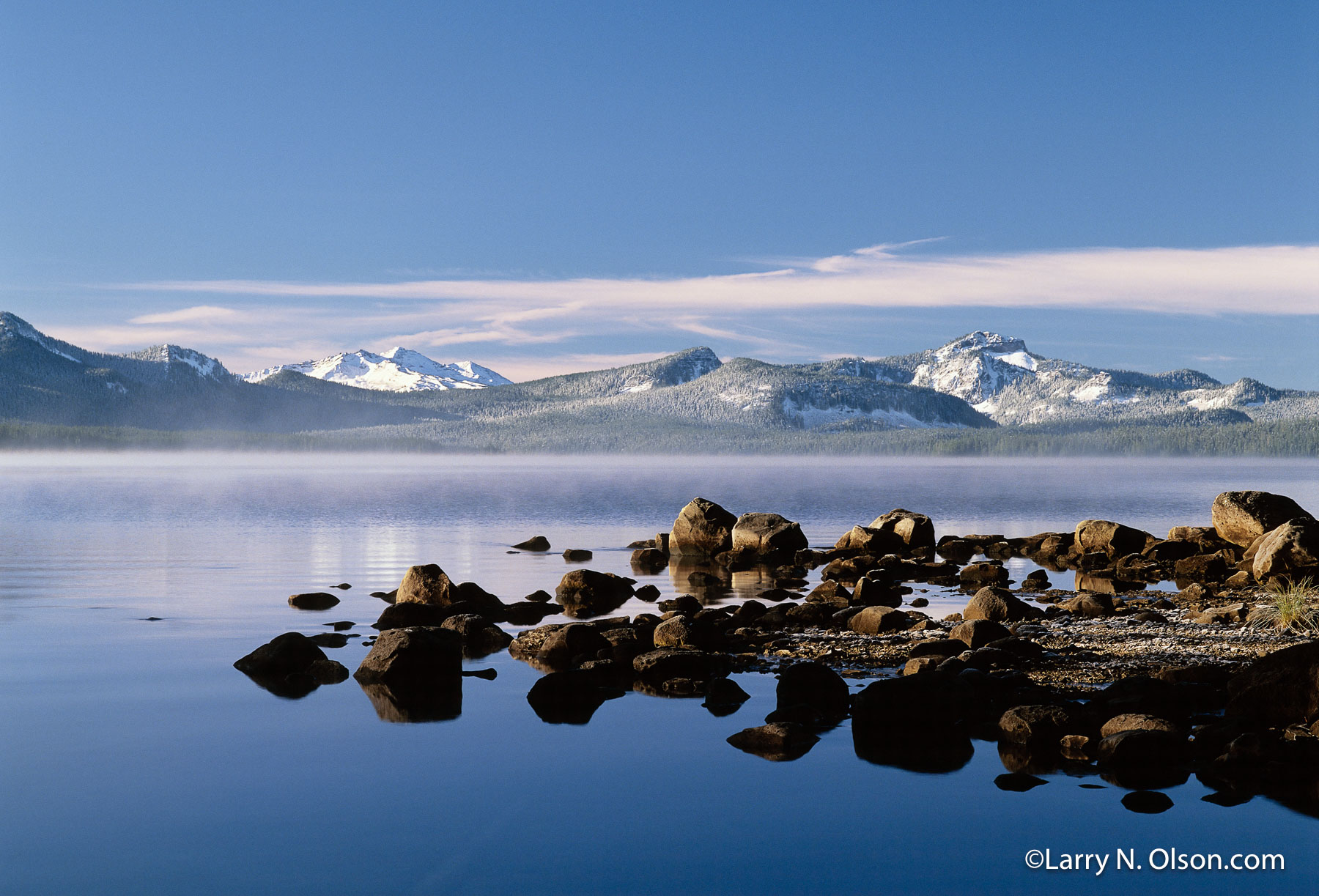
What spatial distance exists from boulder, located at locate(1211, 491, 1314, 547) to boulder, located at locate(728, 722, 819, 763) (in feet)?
87.6

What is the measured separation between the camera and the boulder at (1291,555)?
27125mm

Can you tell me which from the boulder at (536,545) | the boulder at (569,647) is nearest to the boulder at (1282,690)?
the boulder at (569,647)

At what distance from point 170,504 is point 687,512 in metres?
46.2

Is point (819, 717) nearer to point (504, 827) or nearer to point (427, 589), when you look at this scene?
point (504, 827)

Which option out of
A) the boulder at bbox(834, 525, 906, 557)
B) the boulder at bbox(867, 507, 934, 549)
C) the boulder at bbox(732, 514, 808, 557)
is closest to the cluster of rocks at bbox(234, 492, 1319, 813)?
the boulder at bbox(834, 525, 906, 557)

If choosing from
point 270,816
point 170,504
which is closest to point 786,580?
point 270,816

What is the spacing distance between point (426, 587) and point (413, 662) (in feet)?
23.5

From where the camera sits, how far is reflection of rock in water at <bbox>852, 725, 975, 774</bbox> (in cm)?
1267

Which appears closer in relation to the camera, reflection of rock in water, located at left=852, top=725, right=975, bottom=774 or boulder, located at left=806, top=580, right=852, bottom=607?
reflection of rock in water, located at left=852, top=725, right=975, bottom=774

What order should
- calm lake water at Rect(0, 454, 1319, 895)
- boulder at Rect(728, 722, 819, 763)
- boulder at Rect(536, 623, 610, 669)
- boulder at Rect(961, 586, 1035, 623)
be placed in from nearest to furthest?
1. calm lake water at Rect(0, 454, 1319, 895)
2. boulder at Rect(728, 722, 819, 763)
3. boulder at Rect(536, 623, 610, 669)
4. boulder at Rect(961, 586, 1035, 623)

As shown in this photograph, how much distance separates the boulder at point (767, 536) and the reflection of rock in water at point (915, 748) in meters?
25.1

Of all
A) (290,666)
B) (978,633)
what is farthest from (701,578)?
(290,666)

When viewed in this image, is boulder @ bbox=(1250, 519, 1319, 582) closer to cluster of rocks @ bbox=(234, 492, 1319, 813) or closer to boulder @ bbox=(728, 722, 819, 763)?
cluster of rocks @ bbox=(234, 492, 1319, 813)

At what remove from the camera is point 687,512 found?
136 ft
